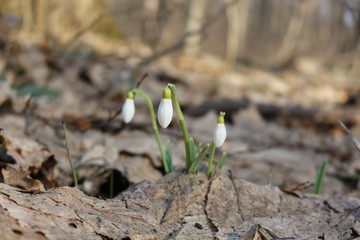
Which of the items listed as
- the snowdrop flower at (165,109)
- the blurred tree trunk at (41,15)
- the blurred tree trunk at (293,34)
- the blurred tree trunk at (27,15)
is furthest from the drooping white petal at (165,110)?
the blurred tree trunk at (293,34)

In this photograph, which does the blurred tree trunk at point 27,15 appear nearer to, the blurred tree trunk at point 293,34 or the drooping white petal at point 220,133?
the drooping white petal at point 220,133

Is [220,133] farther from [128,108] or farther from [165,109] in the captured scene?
[128,108]

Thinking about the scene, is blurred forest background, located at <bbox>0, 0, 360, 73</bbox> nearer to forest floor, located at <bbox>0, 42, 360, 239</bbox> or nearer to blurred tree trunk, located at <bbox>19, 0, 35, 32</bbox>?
blurred tree trunk, located at <bbox>19, 0, 35, 32</bbox>

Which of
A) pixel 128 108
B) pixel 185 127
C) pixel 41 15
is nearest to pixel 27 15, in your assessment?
pixel 41 15

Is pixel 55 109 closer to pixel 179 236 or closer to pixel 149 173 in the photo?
pixel 149 173

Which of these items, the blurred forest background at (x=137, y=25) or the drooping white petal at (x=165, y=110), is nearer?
the drooping white petal at (x=165, y=110)

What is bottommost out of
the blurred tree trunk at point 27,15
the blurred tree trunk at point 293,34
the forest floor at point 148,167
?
the forest floor at point 148,167

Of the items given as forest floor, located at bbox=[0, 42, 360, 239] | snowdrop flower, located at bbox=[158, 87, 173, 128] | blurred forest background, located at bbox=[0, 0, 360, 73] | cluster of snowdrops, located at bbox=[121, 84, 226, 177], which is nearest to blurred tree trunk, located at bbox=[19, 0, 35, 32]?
blurred forest background, located at bbox=[0, 0, 360, 73]

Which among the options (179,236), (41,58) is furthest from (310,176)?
(41,58)
